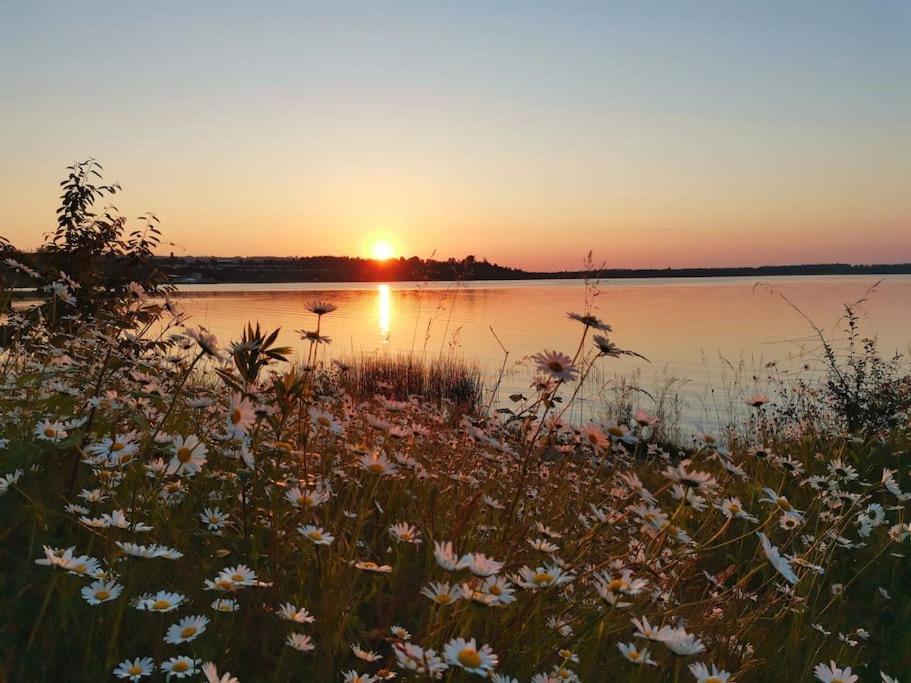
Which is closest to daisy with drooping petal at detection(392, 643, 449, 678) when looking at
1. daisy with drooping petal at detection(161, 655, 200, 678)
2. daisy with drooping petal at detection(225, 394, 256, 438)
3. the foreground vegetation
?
the foreground vegetation

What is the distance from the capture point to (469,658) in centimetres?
166

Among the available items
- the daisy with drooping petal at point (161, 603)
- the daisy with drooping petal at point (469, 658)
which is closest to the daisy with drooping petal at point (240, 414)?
the daisy with drooping petal at point (161, 603)

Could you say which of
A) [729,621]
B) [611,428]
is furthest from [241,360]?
[729,621]

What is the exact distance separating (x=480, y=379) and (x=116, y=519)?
14.7m

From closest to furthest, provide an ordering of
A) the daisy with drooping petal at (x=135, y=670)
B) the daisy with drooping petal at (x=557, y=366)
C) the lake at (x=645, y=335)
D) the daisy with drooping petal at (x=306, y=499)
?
the daisy with drooping petal at (x=135, y=670), the daisy with drooping petal at (x=306, y=499), the daisy with drooping petal at (x=557, y=366), the lake at (x=645, y=335)

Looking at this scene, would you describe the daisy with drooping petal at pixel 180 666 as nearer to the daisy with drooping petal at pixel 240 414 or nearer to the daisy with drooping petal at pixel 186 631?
the daisy with drooping petal at pixel 186 631

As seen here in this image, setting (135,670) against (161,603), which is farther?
(161,603)

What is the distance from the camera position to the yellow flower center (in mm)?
1644

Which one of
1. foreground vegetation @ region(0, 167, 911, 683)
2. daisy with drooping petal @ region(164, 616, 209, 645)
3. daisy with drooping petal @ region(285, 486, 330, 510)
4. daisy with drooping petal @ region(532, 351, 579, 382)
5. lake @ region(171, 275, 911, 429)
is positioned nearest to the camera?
daisy with drooping petal @ region(164, 616, 209, 645)

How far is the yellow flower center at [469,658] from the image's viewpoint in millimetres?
1644

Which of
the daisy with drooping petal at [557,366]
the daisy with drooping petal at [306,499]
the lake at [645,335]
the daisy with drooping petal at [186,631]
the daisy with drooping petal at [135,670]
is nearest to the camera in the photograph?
the daisy with drooping petal at [135,670]

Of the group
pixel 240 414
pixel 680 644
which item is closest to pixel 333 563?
pixel 240 414

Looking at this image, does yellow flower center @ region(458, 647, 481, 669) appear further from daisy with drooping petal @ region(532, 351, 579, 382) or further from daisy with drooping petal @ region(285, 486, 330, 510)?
daisy with drooping petal @ region(532, 351, 579, 382)

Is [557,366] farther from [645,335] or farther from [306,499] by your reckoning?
[645,335]
